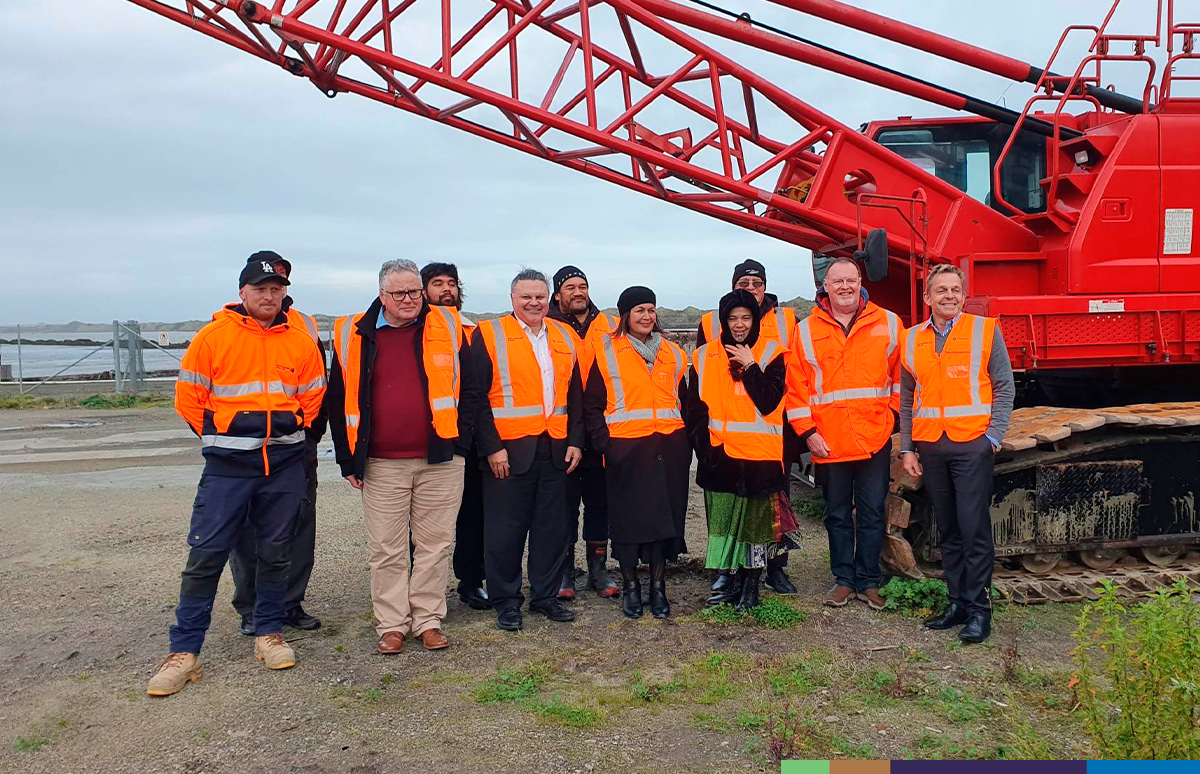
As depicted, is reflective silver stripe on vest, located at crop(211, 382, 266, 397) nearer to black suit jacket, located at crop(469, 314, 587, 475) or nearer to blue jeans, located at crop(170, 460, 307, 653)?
blue jeans, located at crop(170, 460, 307, 653)

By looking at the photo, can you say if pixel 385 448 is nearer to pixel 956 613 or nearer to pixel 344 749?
pixel 344 749

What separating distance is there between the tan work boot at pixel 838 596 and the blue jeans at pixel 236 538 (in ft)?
10.1

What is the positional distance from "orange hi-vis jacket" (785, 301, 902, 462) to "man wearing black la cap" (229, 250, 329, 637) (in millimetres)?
2740

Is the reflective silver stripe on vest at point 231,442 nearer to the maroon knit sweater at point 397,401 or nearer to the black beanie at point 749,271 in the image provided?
the maroon knit sweater at point 397,401

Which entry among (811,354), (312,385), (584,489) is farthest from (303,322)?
(811,354)

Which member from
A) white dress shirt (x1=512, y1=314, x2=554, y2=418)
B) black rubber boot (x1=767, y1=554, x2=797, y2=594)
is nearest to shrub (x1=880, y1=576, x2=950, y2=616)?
black rubber boot (x1=767, y1=554, x2=797, y2=594)

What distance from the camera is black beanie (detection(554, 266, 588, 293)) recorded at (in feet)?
19.3

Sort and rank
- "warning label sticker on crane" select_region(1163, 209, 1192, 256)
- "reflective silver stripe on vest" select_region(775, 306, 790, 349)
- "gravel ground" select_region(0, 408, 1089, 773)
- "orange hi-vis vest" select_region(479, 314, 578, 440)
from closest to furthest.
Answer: "gravel ground" select_region(0, 408, 1089, 773) → "orange hi-vis vest" select_region(479, 314, 578, 440) → "reflective silver stripe on vest" select_region(775, 306, 790, 349) → "warning label sticker on crane" select_region(1163, 209, 1192, 256)

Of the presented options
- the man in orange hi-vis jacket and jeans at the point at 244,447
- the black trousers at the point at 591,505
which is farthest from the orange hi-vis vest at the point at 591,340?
the man in orange hi-vis jacket and jeans at the point at 244,447

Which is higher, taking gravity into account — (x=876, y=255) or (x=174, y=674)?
(x=876, y=255)

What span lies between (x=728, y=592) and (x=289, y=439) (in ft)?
8.85

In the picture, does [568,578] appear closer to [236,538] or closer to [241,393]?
[236,538]

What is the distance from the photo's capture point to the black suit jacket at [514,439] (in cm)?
508

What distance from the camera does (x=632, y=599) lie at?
5.38m
